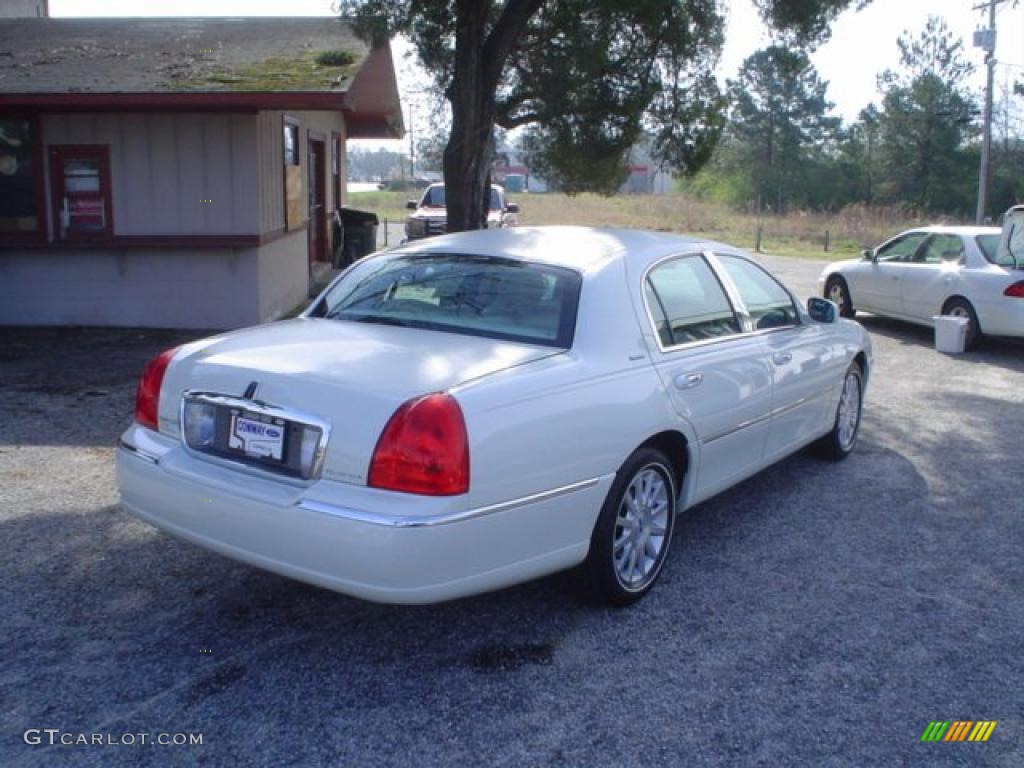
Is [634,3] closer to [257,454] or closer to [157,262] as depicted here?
[157,262]

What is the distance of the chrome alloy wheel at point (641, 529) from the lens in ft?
14.1

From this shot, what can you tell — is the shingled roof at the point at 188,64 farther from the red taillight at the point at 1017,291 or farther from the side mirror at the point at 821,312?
the red taillight at the point at 1017,291

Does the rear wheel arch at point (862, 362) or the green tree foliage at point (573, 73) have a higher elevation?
the green tree foliage at point (573, 73)

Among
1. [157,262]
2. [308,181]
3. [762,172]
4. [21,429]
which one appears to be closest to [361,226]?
[308,181]

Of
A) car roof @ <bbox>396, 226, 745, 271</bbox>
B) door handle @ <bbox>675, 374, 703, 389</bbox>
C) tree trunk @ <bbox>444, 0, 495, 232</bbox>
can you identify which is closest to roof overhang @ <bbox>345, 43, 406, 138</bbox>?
tree trunk @ <bbox>444, 0, 495, 232</bbox>

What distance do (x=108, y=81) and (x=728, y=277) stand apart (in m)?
7.62

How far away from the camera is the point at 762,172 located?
203ft

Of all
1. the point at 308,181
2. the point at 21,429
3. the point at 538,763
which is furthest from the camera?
the point at 308,181

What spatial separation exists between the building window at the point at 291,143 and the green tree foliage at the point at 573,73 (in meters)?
2.16

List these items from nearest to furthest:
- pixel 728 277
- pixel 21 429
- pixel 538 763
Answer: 1. pixel 538 763
2. pixel 728 277
3. pixel 21 429

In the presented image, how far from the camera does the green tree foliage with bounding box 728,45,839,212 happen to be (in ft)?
199

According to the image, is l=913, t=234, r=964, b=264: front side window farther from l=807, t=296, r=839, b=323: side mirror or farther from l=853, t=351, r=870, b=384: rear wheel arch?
l=807, t=296, r=839, b=323: side mirror

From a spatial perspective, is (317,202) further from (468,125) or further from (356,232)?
(468,125)

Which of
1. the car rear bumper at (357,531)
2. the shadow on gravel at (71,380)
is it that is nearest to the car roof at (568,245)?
the car rear bumper at (357,531)
